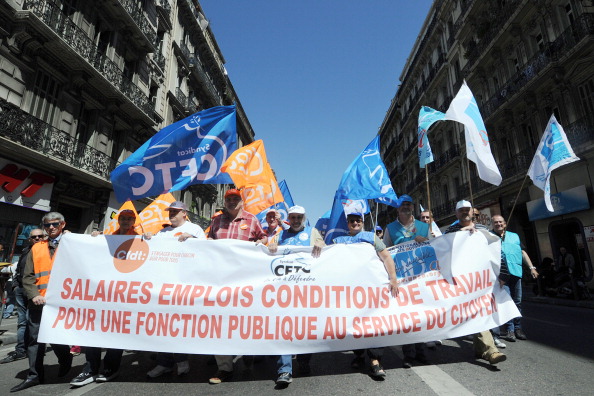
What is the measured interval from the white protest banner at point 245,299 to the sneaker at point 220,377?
25cm

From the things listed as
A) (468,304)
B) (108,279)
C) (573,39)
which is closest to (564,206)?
(573,39)

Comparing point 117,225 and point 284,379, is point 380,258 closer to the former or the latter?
point 284,379

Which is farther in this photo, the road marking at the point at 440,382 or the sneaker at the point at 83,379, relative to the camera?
the sneaker at the point at 83,379

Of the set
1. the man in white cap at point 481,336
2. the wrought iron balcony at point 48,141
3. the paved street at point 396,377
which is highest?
the wrought iron balcony at point 48,141

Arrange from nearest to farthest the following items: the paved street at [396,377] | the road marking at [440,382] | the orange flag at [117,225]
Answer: the road marking at [440,382], the paved street at [396,377], the orange flag at [117,225]

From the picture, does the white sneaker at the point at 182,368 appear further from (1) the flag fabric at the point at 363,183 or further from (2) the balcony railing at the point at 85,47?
(2) the balcony railing at the point at 85,47

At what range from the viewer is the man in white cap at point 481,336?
3.60 metres

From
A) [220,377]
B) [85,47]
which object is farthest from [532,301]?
[85,47]

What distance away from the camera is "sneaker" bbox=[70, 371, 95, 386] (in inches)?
129

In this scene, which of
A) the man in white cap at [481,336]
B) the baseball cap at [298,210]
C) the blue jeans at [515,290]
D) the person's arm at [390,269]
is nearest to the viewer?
the man in white cap at [481,336]

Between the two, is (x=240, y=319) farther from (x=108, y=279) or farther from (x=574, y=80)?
(x=574, y=80)

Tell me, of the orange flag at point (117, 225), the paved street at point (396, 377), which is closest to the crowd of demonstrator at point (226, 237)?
the paved street at point (396, 377)

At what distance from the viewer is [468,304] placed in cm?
388

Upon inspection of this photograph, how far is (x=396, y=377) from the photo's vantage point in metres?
3.38
